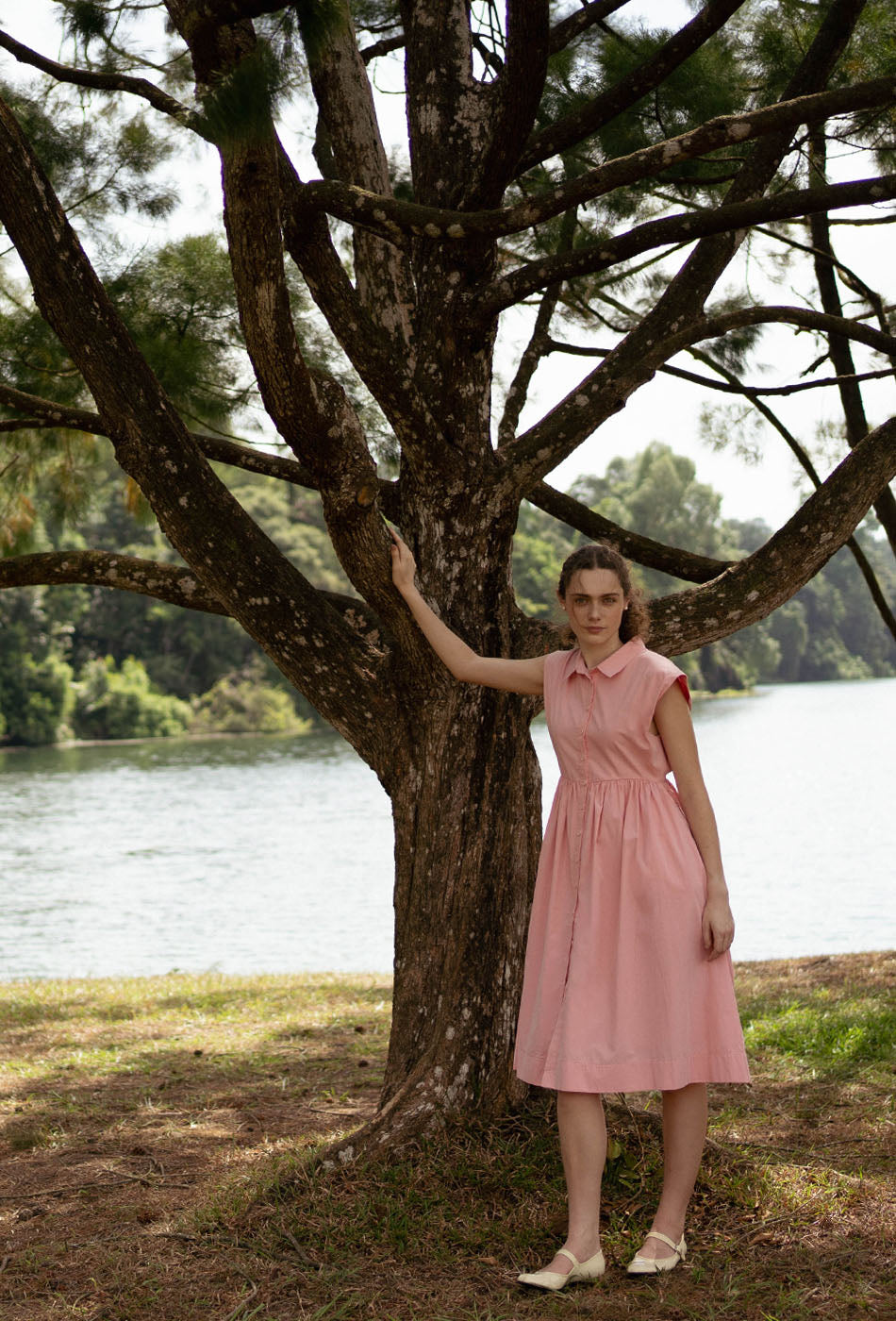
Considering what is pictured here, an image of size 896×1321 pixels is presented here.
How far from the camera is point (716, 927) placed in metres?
2.75

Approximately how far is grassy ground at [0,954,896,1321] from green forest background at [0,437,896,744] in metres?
28.8

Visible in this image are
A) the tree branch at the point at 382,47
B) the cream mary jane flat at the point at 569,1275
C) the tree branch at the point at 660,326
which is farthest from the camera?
the tree branch at the point at 382,47

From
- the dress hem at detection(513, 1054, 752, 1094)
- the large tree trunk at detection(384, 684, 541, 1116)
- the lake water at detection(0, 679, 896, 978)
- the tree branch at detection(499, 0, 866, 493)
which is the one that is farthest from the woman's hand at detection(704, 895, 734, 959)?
the lake water at detection(0, 679, 896, 978)

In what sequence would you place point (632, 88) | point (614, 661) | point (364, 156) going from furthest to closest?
1. point (364, 156)
2. point (632, 88)
3. point (614, 661)

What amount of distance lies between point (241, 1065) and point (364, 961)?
18.2ft

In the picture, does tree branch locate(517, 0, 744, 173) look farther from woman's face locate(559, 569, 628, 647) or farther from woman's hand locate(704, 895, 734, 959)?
woman's hand locate(704, 895, 734, 959)

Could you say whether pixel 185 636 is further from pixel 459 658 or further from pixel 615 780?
pixel 615 780

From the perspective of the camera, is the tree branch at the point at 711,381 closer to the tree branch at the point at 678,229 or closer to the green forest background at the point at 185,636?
the tree branch at the point at 678,229

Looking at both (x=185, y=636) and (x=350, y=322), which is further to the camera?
(x=185, y=636)

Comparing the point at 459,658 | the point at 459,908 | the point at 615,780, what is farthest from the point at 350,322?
the point at 459,908

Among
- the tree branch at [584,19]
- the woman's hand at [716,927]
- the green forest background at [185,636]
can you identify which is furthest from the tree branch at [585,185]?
the green forest background at [185,636]

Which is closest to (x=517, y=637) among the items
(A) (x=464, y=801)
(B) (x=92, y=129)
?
(A) (x=464, y=801)

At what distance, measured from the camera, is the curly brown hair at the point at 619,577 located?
9.64ft

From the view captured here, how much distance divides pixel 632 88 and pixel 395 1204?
10.2 feet
